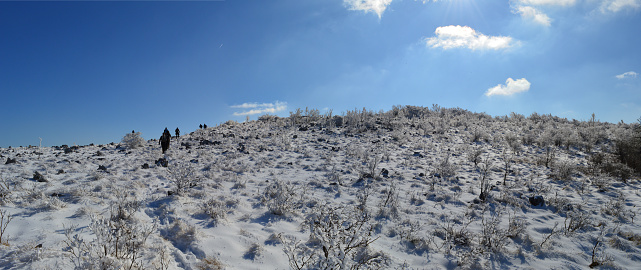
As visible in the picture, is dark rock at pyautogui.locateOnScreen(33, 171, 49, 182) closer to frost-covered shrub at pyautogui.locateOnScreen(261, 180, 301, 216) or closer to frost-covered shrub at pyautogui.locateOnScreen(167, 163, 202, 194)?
frost-covered shrub at pyautogui.locateOnScreen(167, 163, 202, 194)

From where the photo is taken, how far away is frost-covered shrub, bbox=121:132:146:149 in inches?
574

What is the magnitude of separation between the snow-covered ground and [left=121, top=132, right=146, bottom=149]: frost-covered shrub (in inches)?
119

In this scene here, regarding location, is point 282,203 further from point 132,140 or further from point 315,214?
point 132,140

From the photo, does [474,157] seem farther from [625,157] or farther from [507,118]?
[507,118]

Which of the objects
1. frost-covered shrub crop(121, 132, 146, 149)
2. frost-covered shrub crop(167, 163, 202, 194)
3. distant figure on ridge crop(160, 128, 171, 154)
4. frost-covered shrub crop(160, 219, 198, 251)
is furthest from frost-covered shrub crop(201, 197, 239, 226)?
frost-covered shrub crop(121, 132, 146, 149)

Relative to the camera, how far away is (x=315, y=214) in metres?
5.88

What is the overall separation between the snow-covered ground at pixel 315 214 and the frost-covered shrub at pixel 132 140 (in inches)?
119

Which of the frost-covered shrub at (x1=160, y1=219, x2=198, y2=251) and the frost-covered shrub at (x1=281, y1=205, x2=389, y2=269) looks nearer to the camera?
the frost-covered shrub at (x1=281, y1=205, x2=389, y2=269)

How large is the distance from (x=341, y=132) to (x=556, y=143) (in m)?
11.9

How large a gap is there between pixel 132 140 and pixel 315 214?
45.1 feet

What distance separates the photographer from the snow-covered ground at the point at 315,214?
151 inches

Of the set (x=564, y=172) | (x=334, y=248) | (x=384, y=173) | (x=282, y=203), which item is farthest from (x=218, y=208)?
(x=564, y=172)

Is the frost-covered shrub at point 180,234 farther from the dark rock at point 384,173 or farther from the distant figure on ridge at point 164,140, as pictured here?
the distant figure on ridge at point 164,140

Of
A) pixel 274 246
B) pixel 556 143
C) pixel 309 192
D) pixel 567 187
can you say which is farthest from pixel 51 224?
pixel 556 143
